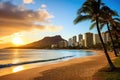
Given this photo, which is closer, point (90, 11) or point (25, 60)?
point (90, 11)

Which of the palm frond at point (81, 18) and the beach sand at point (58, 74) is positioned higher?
the palm frond at point (81, 18)

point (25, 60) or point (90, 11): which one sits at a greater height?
point (90, 11)

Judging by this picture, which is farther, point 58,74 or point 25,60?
point 25,60

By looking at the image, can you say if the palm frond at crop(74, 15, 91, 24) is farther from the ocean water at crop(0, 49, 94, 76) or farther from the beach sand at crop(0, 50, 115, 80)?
the ocean water at crop(0, 49, 94, 76)

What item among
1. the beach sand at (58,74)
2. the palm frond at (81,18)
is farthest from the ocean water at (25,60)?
the palm frond at (81,18)

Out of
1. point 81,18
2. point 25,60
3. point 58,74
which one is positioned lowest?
point 25,60

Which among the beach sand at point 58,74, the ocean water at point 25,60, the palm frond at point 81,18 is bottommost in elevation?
the ocean water at point 25,60

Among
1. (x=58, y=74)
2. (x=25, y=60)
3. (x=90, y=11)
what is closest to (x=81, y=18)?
(x=90, y=11)

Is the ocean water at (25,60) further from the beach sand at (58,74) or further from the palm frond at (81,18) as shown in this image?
the palm frond at (81,18)

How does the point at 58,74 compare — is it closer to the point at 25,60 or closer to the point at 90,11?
the point at 90,11

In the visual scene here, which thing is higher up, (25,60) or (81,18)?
(81,18)

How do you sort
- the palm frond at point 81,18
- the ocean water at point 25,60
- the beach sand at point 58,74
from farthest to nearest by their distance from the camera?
the ocean water at point 25,60 < the palm frond at point 81,18 < the beach sand at point 58,74

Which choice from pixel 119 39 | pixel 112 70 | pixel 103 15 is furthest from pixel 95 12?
pixel 119 39

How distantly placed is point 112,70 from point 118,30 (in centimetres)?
2377
